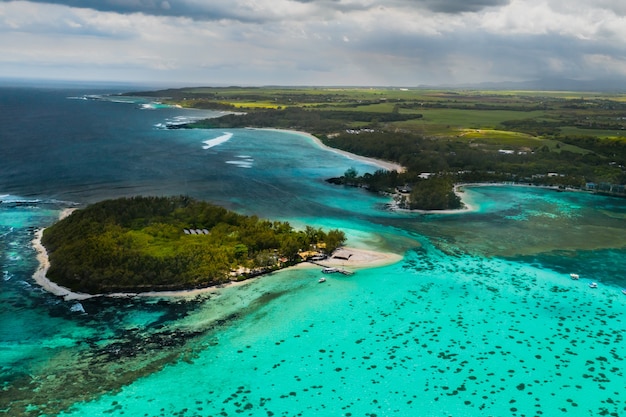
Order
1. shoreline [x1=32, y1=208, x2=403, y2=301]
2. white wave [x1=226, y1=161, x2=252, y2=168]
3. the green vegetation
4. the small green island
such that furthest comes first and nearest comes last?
white wave [x1=226, y1=161, x2=252, y2=168]
the green vegetation
the small green island
shoreline [x1=32, y1=208, x2=403, y2=301]

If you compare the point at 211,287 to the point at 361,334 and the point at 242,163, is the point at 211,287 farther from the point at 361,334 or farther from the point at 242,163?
the point at 242,163

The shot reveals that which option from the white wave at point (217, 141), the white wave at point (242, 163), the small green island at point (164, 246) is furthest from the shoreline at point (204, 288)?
the white wave at point (217, 141)

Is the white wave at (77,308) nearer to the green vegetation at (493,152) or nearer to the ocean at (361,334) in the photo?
the ocean at (361,334)

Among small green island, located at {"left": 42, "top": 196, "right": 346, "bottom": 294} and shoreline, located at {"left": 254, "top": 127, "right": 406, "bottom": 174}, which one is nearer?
small green island, located at {"left": 42, "top": 196, "right": 346, "bottom": 294}

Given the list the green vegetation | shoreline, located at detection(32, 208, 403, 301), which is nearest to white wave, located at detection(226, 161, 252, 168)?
the green vegetation

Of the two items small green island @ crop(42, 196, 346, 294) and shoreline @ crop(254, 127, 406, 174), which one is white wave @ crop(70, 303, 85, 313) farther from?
shoreline @ crop(254, 127, 406, 174)
